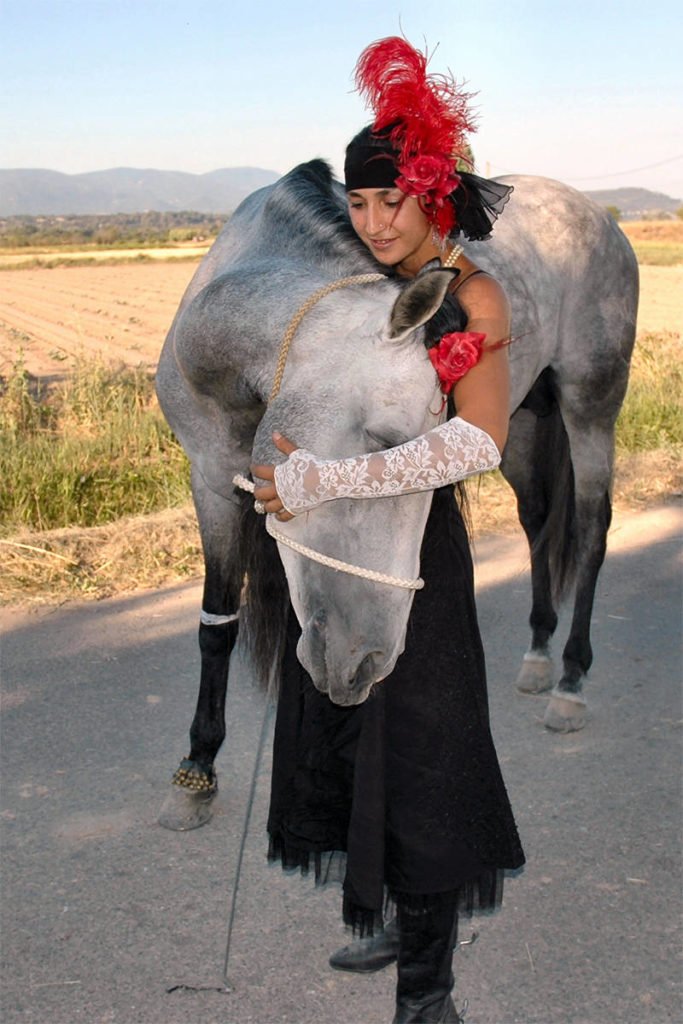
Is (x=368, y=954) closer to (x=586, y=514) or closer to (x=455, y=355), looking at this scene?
(x=455, y=355)

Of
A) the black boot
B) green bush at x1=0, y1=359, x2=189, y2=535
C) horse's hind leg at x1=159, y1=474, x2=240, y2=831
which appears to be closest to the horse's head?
the black boot

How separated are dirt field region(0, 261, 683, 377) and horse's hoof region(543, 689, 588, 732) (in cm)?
679

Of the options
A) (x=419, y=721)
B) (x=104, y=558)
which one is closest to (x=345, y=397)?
(x=419, y=721)

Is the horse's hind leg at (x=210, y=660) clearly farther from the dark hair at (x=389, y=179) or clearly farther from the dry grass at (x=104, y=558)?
the dry grass at (x=104, y=558)

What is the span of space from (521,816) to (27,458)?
393 cm

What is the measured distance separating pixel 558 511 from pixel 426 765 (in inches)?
88.0

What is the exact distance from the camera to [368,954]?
2.50 m

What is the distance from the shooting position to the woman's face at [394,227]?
82.6 inches

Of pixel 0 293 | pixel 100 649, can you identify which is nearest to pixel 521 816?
pixel 100 649

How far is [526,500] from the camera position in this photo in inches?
169

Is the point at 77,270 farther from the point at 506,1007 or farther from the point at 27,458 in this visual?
the point at 506,1007

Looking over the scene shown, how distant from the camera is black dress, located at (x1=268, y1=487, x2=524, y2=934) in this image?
83.7 inches

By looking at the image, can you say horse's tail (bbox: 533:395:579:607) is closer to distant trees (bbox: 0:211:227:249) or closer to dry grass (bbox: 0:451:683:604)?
dry grass (bbox: 0:451:683:604)

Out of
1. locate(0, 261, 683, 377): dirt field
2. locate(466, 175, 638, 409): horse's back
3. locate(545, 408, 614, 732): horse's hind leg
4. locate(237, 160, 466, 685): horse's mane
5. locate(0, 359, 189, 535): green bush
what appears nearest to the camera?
locate(237, 160, 466, 685): horse's mane
